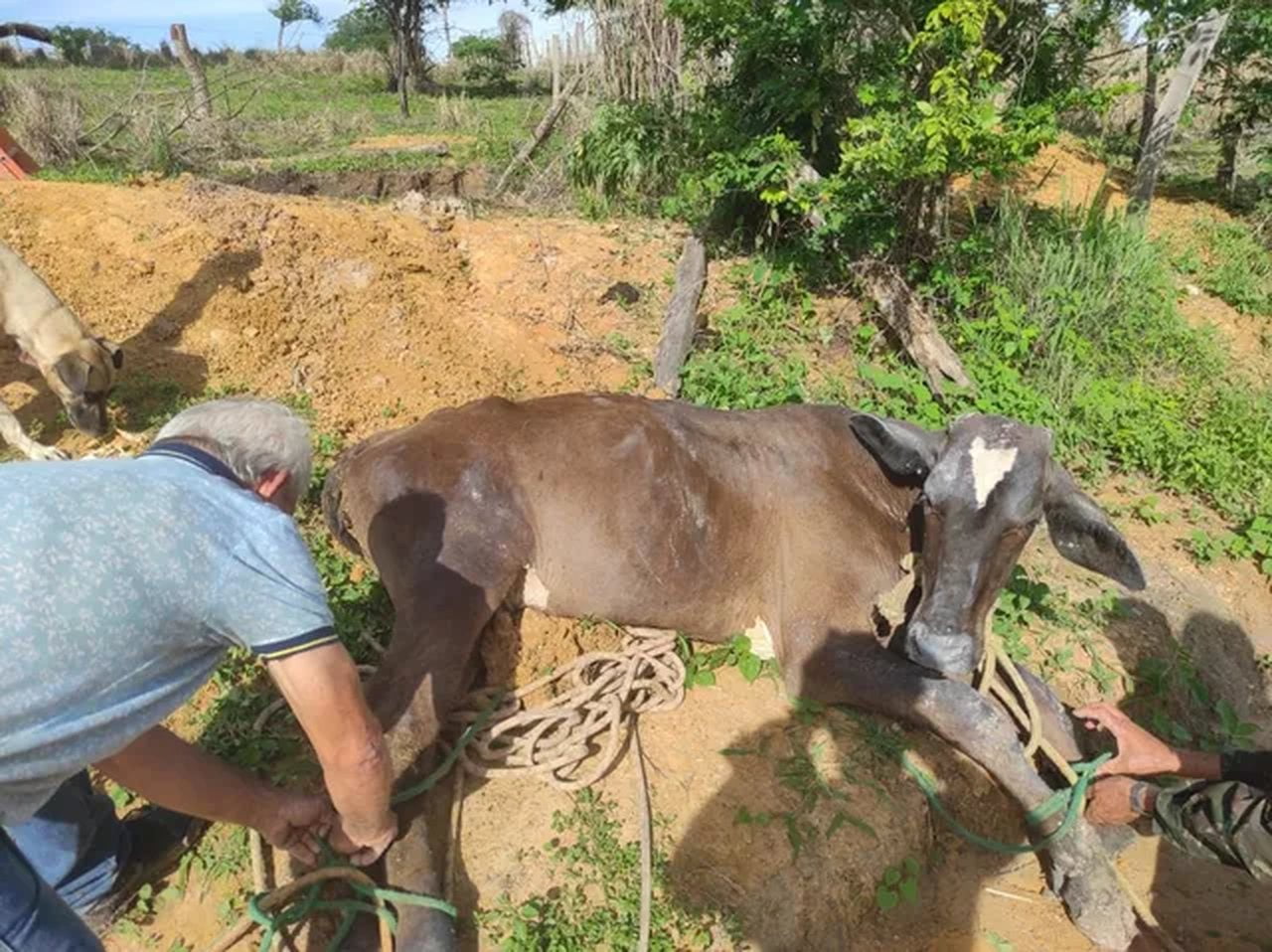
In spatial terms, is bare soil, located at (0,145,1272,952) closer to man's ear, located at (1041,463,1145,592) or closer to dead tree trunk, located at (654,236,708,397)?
dead tree trunk, located at (654,236,708,397)

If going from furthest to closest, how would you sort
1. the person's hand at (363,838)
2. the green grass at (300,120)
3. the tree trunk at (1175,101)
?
the green grass at (300,120)
the tree trunk at (1175,101)
the person's hand at (363,838)

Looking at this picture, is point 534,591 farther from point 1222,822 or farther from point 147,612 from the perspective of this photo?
point 1222,822

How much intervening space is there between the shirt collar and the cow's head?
9.50 feet

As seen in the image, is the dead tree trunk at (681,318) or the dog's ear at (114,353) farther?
the dead tree trunk at (681,318)

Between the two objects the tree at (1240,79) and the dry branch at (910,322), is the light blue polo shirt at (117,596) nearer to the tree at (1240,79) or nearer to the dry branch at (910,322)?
the dry branch at (910,322)

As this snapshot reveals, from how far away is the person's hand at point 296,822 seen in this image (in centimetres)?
266

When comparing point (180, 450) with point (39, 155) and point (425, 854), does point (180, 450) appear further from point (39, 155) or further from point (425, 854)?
point (39, 155)

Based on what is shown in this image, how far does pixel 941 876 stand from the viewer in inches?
148

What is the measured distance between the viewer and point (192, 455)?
2109 mm

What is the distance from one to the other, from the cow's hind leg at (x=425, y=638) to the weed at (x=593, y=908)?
10.8 inches

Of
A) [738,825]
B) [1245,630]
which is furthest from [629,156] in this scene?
[738,825]

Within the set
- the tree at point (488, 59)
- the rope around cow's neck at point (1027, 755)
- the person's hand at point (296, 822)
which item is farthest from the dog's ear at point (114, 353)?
the tree at point (488, 59)


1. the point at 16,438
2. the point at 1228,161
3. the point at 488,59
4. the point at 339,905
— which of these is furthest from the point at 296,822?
the point at 488,59

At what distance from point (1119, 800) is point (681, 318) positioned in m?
4.81
